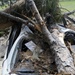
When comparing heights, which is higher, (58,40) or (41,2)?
(41,2)

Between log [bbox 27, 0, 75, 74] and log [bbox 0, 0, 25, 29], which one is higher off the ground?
log [bbox 0, 0, 25, 29]

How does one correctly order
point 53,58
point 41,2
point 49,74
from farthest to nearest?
point 41,2 → point 53,58 → point 49,74

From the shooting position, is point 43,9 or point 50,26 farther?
point 43,9

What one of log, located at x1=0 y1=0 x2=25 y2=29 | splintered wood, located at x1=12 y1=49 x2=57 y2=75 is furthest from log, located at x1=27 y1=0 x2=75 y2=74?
log, located at x1=0 y1=0 x2=25 y2=29

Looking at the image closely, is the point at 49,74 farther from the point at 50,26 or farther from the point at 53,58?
the point at 50,26

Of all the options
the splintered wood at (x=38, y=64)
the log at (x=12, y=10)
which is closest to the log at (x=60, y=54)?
the splintered wood at (x=38, y=64)

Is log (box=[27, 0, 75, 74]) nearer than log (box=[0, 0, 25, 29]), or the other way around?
log (box=[27, 0, 75, 74])

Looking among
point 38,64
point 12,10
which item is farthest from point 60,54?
point 12,10

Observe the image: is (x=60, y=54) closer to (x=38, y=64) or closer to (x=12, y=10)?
(x=38, y=64)

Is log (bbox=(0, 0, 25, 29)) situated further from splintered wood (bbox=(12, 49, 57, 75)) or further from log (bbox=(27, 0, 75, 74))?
splintered wood (bbox=(12, 49, 57, 75))

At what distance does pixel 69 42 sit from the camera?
6.36 meters

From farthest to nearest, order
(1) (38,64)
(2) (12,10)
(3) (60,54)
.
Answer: (2) (12,10), (3) (60,54), (1) (38,64)

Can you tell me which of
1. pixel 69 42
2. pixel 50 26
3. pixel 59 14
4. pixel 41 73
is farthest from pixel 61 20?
pixel 41 73

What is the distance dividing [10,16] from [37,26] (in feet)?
5.75
